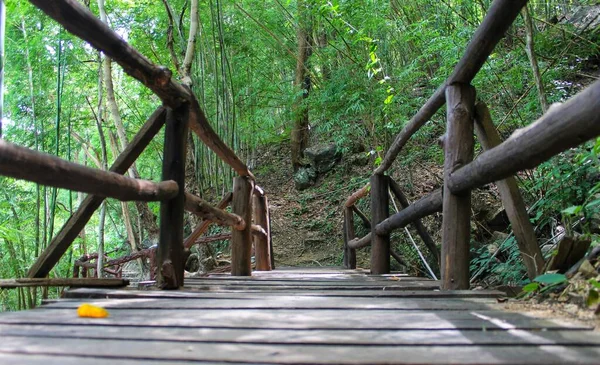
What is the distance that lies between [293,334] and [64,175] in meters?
0.72

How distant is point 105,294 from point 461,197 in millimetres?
1456

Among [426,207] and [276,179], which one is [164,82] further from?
[276,179]

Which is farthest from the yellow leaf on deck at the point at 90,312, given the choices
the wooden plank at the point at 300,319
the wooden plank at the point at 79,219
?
the wooden plank at the point at 79,219

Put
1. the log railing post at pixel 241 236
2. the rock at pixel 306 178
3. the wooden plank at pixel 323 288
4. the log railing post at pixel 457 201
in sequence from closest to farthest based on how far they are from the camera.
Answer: the log railing post at pixel 457 201 < the wooden plank at pixel 323 288 < the log railing post at pixel 241 236 < the rock at pixel 306 178

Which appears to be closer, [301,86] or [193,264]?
[193,264]

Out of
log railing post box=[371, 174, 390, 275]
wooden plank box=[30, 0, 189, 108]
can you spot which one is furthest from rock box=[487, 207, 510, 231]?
wooden plank box=[30, 0, 189, 108]

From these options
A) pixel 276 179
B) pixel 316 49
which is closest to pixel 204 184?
pixel 316 49

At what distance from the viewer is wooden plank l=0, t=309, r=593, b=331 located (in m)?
1.14

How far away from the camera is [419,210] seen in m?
2.39

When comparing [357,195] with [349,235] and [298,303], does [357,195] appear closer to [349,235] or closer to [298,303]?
[349,235]

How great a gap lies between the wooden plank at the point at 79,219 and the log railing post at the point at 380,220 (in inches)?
73.0

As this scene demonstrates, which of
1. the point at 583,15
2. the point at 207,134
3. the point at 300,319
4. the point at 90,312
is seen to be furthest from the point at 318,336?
the point at 583,15

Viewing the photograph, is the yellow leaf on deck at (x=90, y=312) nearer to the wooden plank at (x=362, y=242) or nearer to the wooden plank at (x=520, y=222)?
the wooden plank at (x=520, y=222)

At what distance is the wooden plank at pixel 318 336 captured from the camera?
0.97 meters
